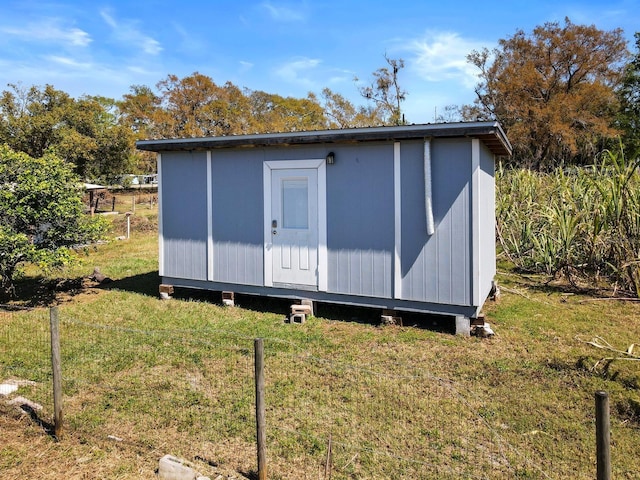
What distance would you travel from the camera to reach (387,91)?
30750 mm

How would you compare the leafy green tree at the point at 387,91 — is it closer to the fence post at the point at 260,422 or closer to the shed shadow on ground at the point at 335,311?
the shed shadow on ground at the point at 335,311

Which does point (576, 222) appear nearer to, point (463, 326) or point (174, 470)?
point (463, 326)

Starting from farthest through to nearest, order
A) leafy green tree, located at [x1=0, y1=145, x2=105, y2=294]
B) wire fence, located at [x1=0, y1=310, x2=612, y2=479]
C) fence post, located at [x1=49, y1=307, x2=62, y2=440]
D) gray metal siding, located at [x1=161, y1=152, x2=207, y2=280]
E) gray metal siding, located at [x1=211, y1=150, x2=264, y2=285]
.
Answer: gray metal siding, located at [x1=161, y1=152, x2=207, y2=280] < gray metal siding, located at [x1=211, y1=150, x2=264, y2=285] < leafy green tree, located at [x1=0, y1=145, x2=105, y2=294] < fence post, located at [x1=49, y1=307, x2=62, y2=440] < wire fence, located at [x1=0, y1=310, x2=612, y2=479]

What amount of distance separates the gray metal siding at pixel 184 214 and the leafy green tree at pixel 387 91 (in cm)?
2371

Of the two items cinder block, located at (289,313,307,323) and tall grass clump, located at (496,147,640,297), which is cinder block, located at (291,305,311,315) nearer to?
cinder block, located at (289,313,307,323)

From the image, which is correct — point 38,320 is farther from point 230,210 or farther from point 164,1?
point 164,1

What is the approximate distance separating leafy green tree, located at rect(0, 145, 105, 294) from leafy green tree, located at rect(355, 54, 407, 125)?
2458cm

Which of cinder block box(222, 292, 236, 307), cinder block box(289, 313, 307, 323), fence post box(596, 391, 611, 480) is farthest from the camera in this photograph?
cinder block box(222, 292, 236, 307)

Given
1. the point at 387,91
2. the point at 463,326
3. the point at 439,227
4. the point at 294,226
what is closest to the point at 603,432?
the point at 463,326

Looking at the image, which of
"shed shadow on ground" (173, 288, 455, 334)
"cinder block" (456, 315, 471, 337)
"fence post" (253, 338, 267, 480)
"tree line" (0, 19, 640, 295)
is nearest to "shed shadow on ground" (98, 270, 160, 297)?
"shed shadow on ground" (173, 288, 455, 334)

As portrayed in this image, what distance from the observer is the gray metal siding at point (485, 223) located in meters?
6.11

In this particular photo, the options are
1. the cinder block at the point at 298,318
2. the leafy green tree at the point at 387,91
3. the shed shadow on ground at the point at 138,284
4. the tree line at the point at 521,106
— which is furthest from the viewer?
the leafy green tree at the point at 387,91

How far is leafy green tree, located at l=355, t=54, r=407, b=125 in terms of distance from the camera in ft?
98.4

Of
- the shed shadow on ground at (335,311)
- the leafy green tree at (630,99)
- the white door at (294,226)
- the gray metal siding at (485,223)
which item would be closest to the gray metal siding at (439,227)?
the gray metal siding at (485,223)
